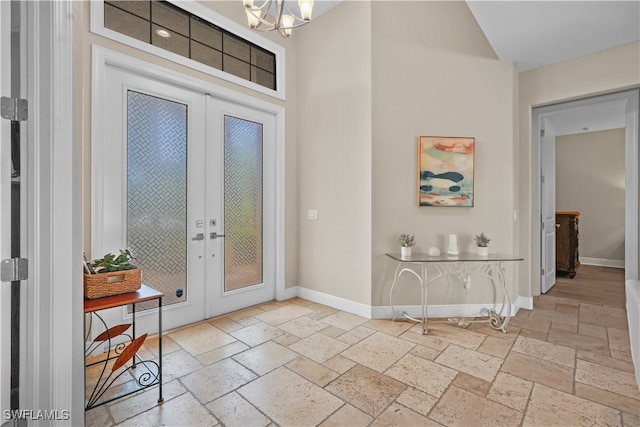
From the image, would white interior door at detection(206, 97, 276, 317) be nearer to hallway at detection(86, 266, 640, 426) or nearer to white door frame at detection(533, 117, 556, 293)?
hallway at detection(86, 266, 640, 426)

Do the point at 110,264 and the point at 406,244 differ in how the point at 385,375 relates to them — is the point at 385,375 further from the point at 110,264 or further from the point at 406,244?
the point at 110,264

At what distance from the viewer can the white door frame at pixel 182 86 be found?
2.41 meters

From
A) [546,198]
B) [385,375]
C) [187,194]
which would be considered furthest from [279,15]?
[546,198]

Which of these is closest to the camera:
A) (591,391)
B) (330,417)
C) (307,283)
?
(330,417)

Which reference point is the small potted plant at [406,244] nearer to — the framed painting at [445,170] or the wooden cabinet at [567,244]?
the framed painting at [445,170]

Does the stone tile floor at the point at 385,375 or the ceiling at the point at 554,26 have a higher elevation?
the ceiling at the point at 554,26

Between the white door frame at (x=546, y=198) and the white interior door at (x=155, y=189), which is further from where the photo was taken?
the white door frame at (x=546, y=198)

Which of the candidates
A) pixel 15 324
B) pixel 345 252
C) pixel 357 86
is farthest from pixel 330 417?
pixel 357 86

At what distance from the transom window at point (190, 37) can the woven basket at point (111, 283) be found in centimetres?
212

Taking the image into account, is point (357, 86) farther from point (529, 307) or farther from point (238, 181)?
point (529, 307)

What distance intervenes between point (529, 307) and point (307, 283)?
9.00 ft

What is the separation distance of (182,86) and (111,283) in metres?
2.03

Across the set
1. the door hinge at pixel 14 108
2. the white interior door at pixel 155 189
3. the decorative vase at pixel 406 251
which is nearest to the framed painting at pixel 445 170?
the decorative vase at pixel 406 251

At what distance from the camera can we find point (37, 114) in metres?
1.42
